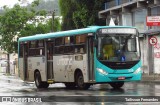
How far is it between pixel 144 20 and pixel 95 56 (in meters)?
19.3

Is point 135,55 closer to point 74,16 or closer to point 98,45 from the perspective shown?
point 98,45

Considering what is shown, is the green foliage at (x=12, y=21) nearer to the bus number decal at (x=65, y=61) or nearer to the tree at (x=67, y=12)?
the tree at (x=67, y=12)

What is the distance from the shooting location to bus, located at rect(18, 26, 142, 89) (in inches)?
813

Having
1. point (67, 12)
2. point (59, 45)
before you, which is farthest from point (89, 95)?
point (67, 12)

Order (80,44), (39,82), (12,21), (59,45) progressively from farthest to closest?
1. (12,21)
2. (39,82)
3. (59,45)
4. (80,44)

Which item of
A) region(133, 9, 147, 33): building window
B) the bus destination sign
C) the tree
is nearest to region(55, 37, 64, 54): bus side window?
the bus destination sign

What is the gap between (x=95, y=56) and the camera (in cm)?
2067

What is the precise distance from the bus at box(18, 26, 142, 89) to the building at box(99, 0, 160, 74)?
12.8 meters

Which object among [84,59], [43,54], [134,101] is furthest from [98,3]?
[134,101]

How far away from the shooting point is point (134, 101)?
15102 mm

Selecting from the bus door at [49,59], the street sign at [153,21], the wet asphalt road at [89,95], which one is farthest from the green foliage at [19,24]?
the wet asphalt road at [89,95]

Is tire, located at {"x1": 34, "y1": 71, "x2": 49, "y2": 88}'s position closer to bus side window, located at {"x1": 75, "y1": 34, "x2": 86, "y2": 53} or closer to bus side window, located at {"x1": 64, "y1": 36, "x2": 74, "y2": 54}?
bus side window, located at {"x1": 64, "y1": 36, "x2": 74, "y2": 54}

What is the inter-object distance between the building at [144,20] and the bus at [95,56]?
12.8m

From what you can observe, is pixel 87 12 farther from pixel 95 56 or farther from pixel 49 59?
pixel 95 56
